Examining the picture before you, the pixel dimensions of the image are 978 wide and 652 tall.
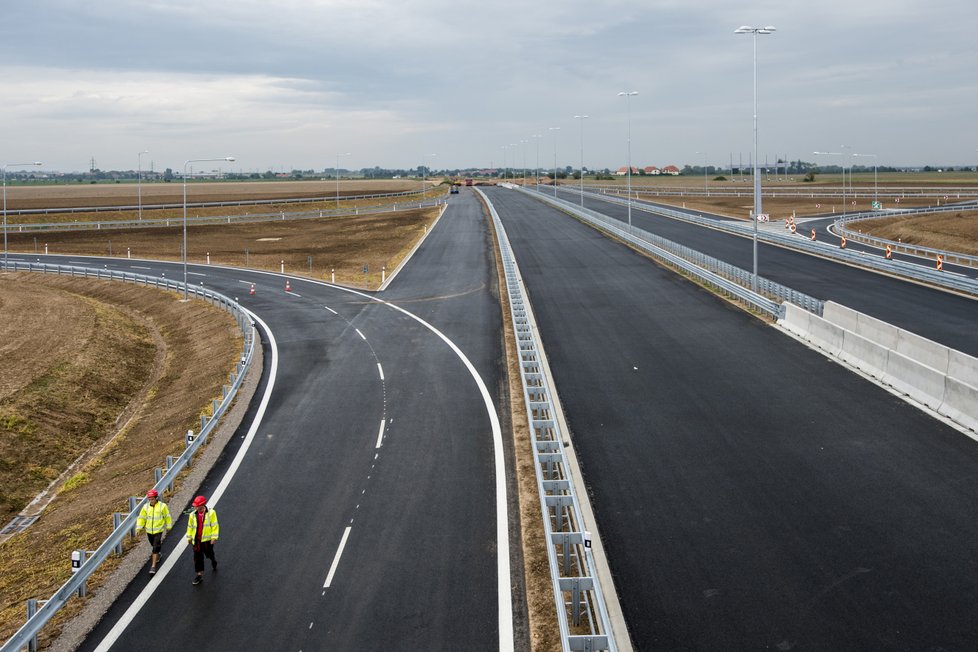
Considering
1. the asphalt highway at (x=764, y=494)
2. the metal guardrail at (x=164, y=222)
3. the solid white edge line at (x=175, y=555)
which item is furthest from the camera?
the metal guardrail at (x=164, y=222)

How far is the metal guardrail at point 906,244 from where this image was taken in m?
49.3

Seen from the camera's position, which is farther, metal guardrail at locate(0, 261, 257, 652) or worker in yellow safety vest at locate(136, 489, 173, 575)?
worker in yellow safety vest at locate(136, 489, 173, 575)

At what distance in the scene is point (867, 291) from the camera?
1486 inches

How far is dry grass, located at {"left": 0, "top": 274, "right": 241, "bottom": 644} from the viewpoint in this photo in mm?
14859

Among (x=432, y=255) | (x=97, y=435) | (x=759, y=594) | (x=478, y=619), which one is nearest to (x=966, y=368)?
(x=759, y=594)

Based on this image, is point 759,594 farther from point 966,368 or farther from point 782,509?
point 966,368

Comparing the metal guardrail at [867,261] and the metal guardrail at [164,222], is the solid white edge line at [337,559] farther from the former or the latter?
the metal guardrail at [164,222]

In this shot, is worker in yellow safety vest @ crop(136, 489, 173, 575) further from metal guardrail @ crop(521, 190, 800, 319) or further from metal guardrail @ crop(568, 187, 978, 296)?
metal guardrail @ crop(568, 187, 978, 296)

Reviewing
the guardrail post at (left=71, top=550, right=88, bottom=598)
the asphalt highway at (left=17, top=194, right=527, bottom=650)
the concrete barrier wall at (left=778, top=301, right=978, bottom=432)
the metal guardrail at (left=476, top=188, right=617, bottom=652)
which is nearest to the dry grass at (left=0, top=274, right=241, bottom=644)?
the guardrail post at (left=71, top=550, right=88, bottom=598)

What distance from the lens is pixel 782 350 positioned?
87.1 feet

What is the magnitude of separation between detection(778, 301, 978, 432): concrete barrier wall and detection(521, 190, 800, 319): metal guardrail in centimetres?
294

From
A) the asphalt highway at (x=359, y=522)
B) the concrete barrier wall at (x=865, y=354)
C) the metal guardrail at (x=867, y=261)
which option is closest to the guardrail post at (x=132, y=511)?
the asphalt highway at (x=359, y=522)

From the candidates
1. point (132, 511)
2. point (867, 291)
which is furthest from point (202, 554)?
point (867, 291)

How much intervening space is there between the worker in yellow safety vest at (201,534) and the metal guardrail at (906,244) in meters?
43.5
